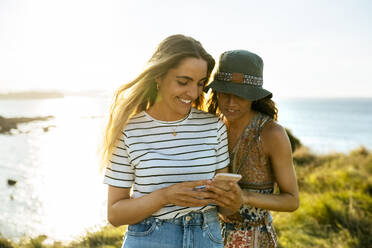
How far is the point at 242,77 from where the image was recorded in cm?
234

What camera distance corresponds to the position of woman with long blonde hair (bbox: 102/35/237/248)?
1.95 metres

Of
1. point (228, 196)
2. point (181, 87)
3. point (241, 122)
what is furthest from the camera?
point (241, 122)

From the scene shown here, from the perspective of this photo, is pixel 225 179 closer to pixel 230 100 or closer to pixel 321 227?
pixel 230 100

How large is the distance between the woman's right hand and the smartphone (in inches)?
2.5

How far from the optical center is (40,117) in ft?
218

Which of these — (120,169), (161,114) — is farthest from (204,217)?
(161,114)

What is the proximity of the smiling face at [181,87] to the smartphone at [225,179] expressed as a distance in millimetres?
536

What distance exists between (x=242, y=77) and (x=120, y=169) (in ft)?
3.50

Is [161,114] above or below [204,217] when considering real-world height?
above

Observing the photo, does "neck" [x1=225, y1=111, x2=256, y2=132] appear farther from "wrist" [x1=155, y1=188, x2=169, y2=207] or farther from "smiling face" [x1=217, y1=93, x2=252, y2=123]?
"wrist" [x1=155, y1=188, x2=169, y2=207]

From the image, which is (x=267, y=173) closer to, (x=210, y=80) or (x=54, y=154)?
(x=210, y=80)

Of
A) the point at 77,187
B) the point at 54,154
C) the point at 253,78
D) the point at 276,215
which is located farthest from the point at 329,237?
the point at 54,154

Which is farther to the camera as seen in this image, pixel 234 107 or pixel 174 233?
pixel 234 107

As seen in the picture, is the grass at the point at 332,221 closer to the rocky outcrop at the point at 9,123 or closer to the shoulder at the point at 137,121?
the shoulder at the point at 137,121
